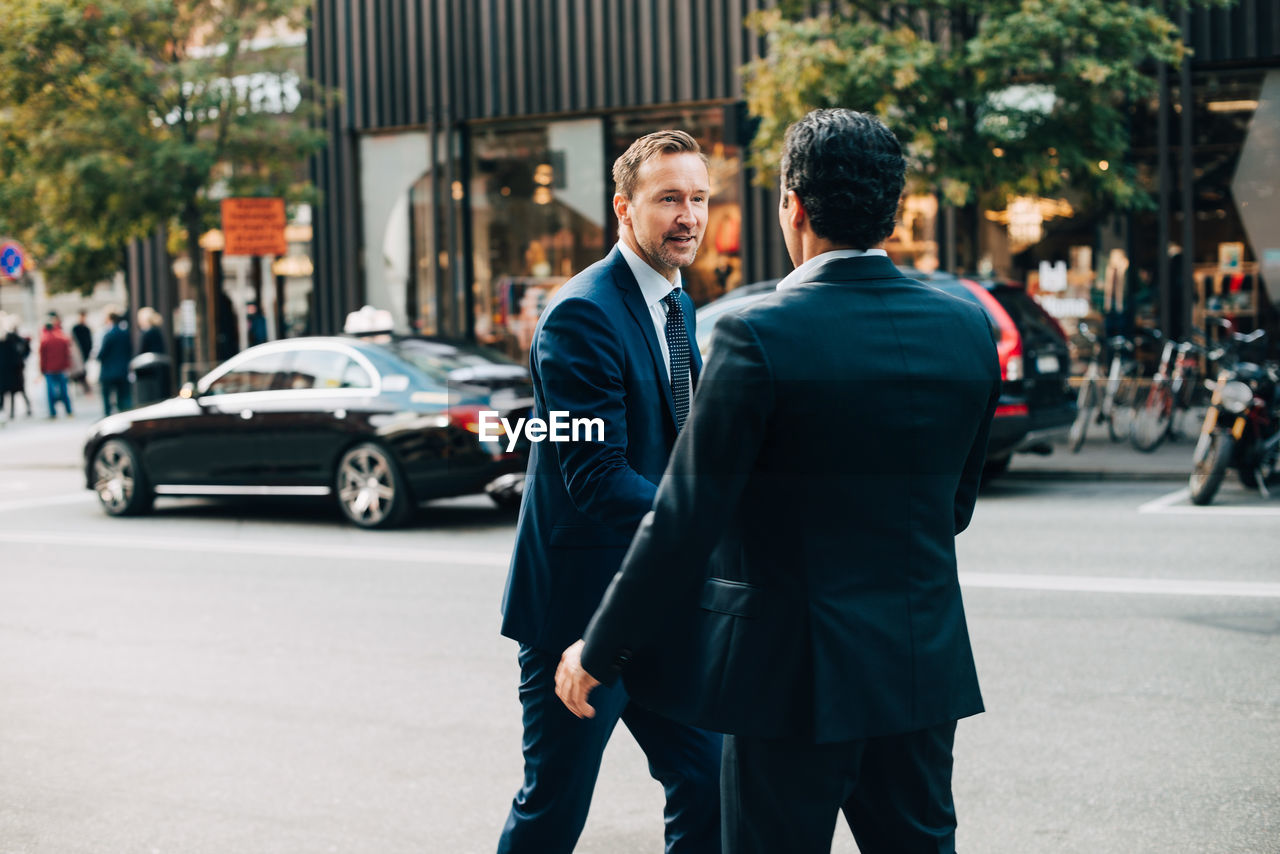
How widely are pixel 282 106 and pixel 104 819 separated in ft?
53.1

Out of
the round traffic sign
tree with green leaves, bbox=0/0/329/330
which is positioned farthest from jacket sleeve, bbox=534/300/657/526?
the round traffic sign

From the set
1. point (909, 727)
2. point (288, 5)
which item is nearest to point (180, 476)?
point (288, 5)

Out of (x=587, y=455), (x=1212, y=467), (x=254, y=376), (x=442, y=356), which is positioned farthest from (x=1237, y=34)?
(x=587, y=455)

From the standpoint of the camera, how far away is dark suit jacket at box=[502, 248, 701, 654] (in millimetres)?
2822

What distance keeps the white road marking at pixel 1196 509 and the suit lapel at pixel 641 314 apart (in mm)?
7994

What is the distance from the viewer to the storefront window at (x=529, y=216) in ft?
65.7

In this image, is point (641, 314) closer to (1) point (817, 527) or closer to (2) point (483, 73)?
(1) point (817, 527)

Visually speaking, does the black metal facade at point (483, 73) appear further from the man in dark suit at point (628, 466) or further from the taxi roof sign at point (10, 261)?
the man in dark suit at point (628, 466)

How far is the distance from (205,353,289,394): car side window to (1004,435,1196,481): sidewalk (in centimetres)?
663

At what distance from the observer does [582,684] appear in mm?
2469

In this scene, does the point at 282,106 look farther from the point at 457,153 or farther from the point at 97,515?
the point at 97,515

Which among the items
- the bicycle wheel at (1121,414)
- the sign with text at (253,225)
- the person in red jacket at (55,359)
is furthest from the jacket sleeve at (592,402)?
the person in red jacket at (55,359)

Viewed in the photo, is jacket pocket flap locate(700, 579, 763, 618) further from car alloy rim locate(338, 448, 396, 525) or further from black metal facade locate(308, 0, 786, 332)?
black metal facade locate(308, 0, 786, 332)

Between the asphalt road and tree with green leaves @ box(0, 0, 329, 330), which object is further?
tree with green leaves @ box(0, 0, 329, 330)
